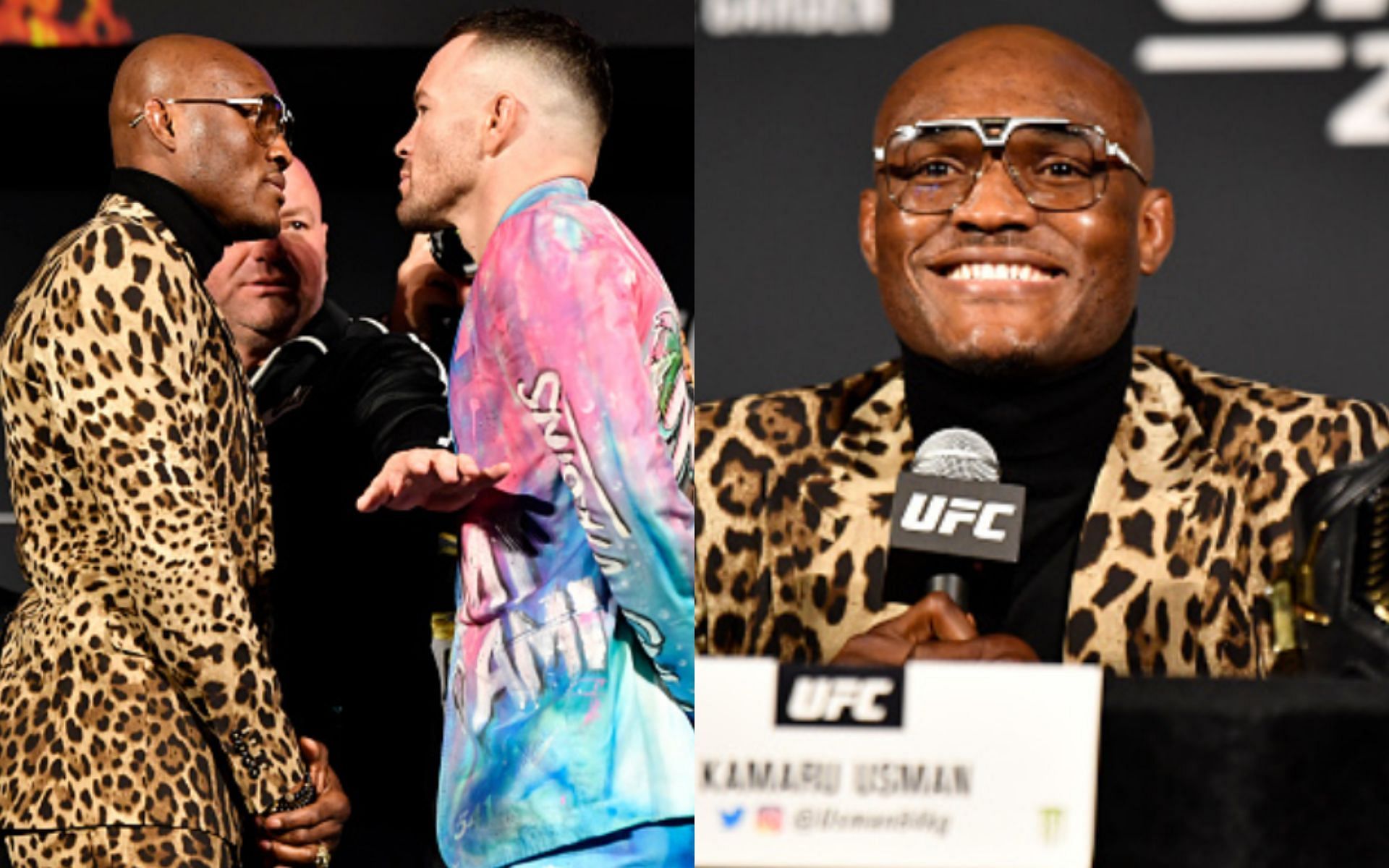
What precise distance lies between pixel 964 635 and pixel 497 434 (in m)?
0.80

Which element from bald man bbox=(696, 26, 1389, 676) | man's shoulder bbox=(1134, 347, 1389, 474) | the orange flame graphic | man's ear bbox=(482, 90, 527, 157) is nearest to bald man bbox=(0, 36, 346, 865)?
the orange flame graphic

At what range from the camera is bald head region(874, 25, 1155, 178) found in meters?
2.66

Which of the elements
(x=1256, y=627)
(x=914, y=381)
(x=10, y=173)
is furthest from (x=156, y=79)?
(x=1256, y=627)

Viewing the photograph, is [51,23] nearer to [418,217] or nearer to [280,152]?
[280,152]

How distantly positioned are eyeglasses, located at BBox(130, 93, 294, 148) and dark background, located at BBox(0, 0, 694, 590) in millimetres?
19

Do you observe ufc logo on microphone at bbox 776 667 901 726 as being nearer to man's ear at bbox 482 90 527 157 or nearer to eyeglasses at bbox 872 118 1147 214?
eyeglasses at bbox 872 118 1147 214

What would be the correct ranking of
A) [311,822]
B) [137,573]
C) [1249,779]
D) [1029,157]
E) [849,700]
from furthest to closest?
[311,822] < [137,573] < [1029,157] < [849,700] < [1249,779]

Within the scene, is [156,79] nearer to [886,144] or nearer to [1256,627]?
[886,144]

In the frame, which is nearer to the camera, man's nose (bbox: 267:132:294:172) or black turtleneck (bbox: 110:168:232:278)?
black turtleneck (bbox: 110:168:232:278)

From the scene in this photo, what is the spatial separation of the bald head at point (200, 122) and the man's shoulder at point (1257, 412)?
141 cm

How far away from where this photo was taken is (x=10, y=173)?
3.04 metres

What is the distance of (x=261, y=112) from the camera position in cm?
302

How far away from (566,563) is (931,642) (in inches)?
24.6

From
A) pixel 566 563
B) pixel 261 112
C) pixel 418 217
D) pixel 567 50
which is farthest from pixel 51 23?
pixel 566 563
